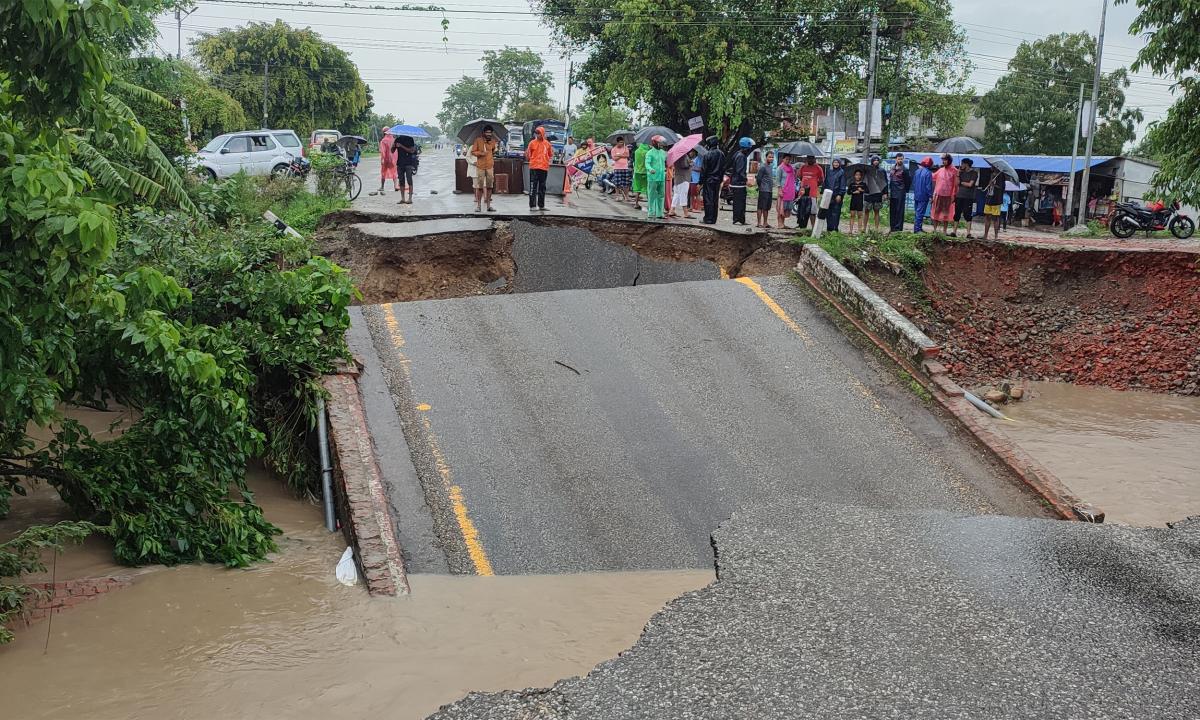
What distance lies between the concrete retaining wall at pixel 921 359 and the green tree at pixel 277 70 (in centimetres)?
4561

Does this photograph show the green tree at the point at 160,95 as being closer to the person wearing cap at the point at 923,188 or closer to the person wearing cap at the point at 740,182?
the person wearing cap at the point at 740,182

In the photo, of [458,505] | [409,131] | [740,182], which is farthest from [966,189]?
[409,131]

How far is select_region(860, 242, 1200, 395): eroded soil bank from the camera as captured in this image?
16188mm

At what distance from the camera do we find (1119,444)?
45.5 ft

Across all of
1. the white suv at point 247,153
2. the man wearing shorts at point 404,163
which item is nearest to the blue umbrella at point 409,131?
the white suv at point 247,153

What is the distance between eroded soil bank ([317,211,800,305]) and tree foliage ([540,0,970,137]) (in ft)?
51.1

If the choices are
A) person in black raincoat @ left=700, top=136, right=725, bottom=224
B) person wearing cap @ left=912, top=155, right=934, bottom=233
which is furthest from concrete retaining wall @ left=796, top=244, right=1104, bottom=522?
person wearing cap @ left=912, top=155, right=934, bottom=233

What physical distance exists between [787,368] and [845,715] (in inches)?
253

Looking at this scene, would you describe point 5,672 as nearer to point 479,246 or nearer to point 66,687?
point 66,687

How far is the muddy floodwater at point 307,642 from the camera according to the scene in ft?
19.3

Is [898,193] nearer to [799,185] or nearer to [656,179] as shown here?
[799,185]

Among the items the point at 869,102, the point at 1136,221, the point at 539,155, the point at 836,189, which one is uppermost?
the point at 869,102

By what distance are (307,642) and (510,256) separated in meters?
10.1

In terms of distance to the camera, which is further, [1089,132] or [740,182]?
[1089,132]
